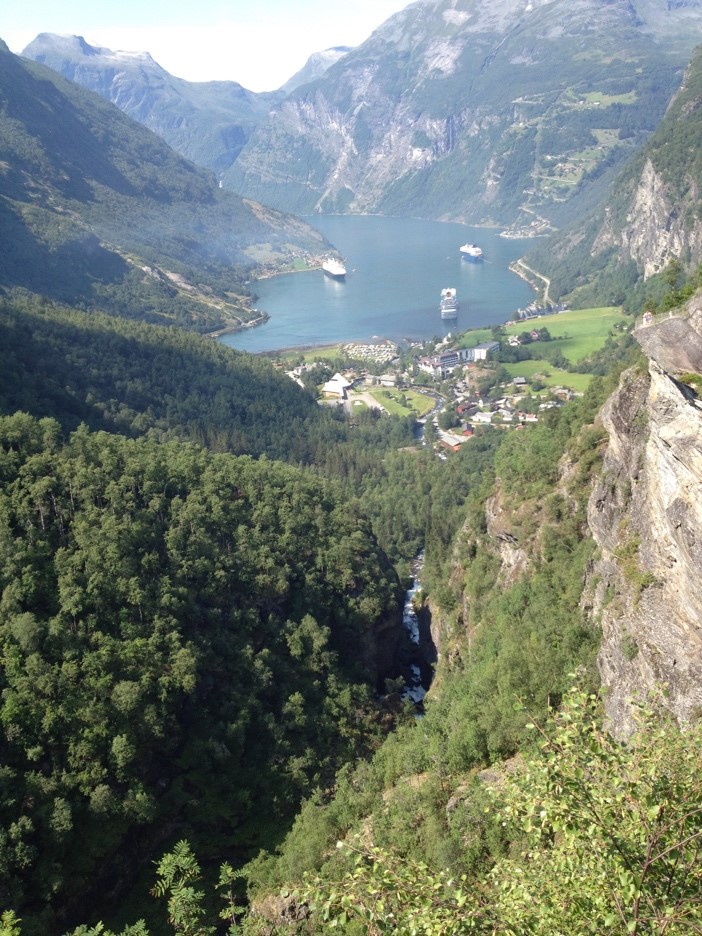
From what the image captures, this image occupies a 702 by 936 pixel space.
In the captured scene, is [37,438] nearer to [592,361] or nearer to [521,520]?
[521,520]

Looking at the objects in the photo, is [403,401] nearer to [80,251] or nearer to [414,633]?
[414,633]

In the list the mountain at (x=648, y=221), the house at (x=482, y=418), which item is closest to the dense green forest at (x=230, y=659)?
the house at (x=482, y=418)

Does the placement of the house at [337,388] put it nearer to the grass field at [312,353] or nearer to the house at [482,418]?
the grass field at [312,353]

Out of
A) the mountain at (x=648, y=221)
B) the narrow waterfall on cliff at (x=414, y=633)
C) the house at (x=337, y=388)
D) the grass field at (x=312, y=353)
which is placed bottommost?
the narrow waterfall on cliff at (x=414, y=633)

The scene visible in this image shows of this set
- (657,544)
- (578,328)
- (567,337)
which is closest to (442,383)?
(567,337)

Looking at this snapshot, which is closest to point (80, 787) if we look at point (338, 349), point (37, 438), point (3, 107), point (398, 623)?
point (37, 438)

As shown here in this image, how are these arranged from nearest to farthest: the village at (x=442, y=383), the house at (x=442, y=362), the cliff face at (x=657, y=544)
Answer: the cliff face at (x=657, y=544) < the village at (x=442, y=383) < the house at (x=442, y=362)

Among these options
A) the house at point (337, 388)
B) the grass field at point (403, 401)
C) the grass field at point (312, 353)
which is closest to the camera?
the grass field at point (403, 401)
